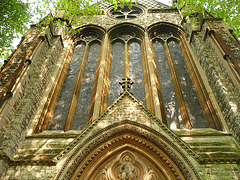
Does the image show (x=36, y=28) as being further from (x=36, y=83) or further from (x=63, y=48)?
(x=36, y=83)

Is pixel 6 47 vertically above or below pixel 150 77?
above

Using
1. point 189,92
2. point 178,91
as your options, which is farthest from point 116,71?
point 189,92

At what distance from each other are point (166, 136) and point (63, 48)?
21.6 ft

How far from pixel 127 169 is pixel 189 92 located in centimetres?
410

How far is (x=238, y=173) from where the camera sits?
14.7ft

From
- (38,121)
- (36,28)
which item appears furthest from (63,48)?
(38,121)

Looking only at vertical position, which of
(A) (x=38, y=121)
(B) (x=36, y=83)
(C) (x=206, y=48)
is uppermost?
(C) (x=206, y=48)

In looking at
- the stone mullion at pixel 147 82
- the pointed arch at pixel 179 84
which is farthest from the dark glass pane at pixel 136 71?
the pointed arch at pixel 179 84

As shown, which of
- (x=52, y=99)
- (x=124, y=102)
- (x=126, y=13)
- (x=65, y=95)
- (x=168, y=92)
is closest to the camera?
(x=124, y=102)

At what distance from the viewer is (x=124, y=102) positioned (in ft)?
19.2

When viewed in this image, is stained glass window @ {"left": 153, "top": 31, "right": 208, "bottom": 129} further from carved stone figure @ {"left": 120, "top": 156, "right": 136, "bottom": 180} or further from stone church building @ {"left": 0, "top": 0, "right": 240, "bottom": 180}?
carved stone figure @ {"left": 120, "top": 156, "right": 136, "bottom": 180}

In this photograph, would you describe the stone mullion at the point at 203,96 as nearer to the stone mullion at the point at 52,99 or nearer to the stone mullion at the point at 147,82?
the stone mullion at the point at 147,82

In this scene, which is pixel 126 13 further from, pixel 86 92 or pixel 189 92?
pixel 189 92

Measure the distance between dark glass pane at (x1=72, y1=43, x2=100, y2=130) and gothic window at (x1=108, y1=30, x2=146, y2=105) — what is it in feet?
2.60
